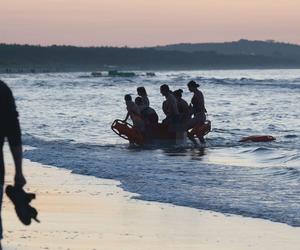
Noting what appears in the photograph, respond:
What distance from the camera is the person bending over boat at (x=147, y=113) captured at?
20.1m

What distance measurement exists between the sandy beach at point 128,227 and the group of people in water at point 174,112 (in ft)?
26.4

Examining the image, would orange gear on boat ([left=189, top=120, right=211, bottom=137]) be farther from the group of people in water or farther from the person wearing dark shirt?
the person wearing dark shirt

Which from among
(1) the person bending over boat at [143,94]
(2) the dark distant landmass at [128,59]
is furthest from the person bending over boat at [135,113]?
(2) the dark distant landmass at [128,59]

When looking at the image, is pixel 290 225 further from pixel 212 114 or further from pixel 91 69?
pixel 91 69

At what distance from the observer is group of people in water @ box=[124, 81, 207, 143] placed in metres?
19.7

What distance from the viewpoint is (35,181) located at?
13.0 m

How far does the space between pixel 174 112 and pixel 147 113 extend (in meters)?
0.72

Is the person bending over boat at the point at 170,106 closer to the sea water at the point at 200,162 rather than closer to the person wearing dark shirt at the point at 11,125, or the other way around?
the sea water at the point at 200,162

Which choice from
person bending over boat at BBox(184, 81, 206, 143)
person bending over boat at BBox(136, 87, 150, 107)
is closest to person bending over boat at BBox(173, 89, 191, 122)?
person bending over boat at BBox(184, 81, 206, 143)

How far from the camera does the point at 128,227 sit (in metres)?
9.08

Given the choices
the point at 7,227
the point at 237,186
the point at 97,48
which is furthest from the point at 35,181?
the point at 97,48

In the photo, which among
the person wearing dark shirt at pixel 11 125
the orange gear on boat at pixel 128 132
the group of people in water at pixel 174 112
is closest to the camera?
the person wearing dark shirt at pixel 11 125

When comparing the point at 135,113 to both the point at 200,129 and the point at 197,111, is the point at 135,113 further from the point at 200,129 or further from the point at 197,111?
the point at 200,129

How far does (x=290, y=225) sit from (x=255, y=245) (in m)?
1.28
